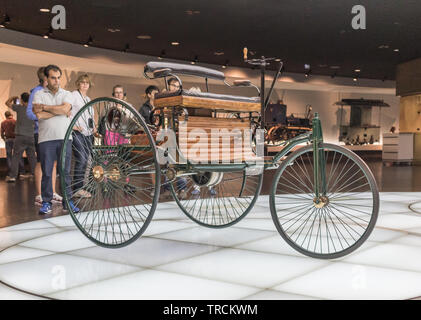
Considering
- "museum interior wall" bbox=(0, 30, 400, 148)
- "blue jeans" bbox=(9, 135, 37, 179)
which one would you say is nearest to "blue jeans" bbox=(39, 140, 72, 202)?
"blue jeans" bbox=(9, 135, 37, 179)

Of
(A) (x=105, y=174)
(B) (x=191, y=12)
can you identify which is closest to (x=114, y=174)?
(A) (x=105, y=174)

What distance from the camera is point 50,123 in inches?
164

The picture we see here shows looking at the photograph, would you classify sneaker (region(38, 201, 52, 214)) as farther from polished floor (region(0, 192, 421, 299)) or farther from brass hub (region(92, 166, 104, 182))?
brass hub (region(92, 166, 104, 182))

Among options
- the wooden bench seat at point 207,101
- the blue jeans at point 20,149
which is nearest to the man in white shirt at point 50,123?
the wooden bench seat at point 207,101

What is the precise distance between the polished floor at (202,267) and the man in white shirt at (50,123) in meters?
0.97

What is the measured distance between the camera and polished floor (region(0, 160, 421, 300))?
1.90 m

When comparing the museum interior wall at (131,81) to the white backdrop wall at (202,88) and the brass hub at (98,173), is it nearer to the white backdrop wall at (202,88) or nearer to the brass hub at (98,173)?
the white backdrop wall at (202,88)

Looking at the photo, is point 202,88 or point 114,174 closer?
point 114,174

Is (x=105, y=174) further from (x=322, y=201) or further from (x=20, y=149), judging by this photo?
(x=20, y=149)

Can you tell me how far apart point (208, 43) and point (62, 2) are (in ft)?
15.2

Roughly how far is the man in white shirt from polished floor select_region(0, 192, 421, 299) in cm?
97

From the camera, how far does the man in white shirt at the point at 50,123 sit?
413cm

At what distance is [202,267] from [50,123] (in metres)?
2.50

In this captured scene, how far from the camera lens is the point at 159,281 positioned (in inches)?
80.4
